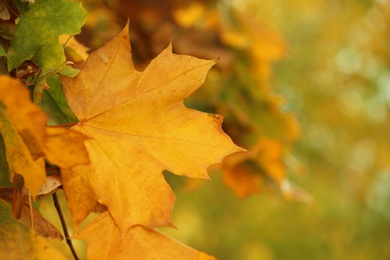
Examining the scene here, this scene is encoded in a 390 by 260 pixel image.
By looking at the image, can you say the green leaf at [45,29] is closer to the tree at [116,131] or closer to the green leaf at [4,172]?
the tree at [116,131]

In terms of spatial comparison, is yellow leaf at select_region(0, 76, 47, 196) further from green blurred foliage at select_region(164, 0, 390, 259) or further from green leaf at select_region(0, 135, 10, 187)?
green blurred foliage at select_region(164, 0, 390, 259)

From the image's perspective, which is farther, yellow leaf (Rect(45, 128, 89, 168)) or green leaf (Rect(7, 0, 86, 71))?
green leaf (Rect(7, 0, 86, 71))

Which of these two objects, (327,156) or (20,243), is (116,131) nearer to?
(20,243)

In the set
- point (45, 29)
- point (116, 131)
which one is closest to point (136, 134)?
point (116, 131)

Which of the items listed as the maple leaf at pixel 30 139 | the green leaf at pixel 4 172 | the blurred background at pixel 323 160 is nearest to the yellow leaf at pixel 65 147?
the maple leaf at pixel 30 139

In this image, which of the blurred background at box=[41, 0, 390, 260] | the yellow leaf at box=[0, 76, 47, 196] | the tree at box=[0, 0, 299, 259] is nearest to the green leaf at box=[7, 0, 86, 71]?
the tree at box=[0, 0, 299, 259]

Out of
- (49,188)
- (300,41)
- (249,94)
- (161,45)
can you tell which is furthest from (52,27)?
(300,41)
